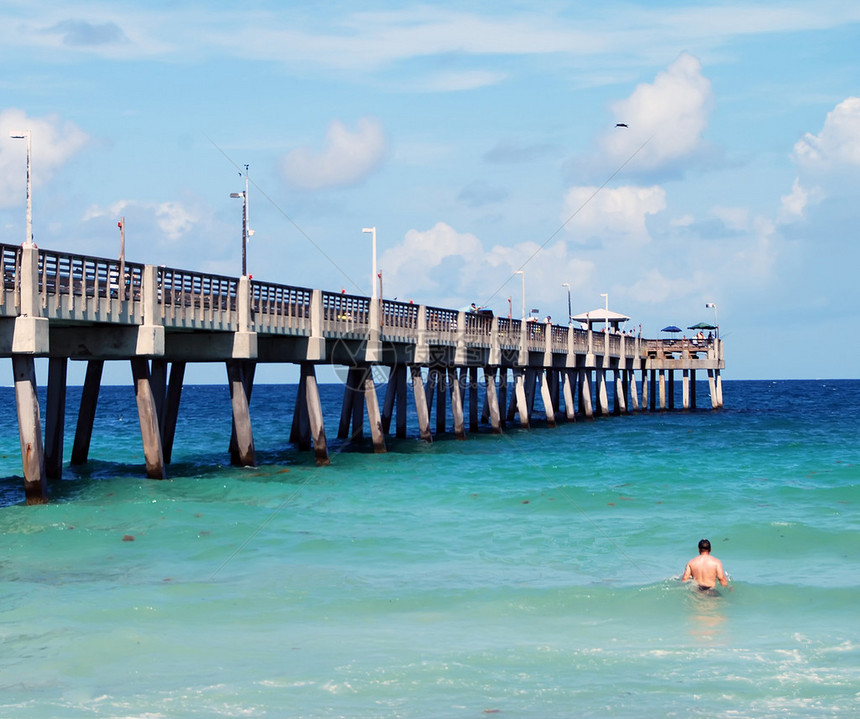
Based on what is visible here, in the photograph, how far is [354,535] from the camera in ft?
70.3

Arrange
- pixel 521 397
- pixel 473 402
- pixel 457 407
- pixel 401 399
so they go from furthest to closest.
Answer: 1. pixel 521 397
2. pixel 473 402
3. pixel 457 407
4. pixel 401 399

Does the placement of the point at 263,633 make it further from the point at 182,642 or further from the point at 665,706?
the point at 665,706

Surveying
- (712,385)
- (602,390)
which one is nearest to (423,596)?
(602,390)

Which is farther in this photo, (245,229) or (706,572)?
(245,229)

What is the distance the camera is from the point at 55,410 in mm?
28000

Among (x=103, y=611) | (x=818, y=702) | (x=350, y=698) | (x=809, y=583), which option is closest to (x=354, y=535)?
(x=103, y=611)

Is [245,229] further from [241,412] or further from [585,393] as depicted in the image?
[585,393]

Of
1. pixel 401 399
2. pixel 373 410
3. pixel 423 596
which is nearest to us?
pixel 423 596

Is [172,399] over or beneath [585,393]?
beneath

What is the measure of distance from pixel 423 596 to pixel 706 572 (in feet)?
13.7

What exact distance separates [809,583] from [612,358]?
154 ft

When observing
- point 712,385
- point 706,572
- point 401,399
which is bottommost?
point 706,572

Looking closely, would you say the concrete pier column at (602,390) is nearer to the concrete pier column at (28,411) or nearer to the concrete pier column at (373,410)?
the concrete pier column at (373,410)

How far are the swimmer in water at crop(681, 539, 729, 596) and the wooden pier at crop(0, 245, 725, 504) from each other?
12.7m
